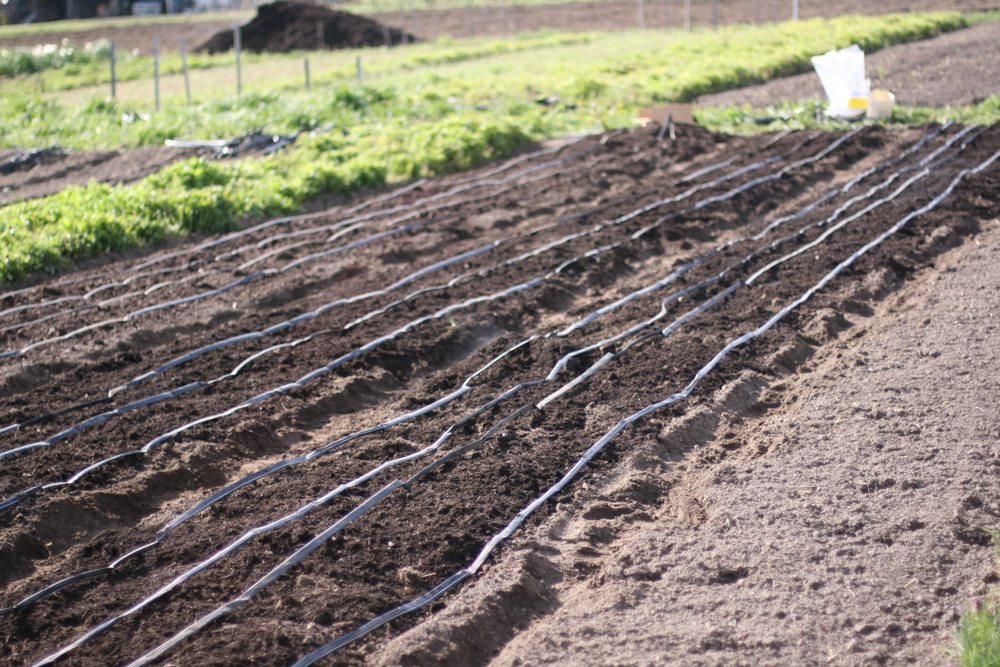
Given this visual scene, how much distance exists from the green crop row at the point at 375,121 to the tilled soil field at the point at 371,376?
0.73 m

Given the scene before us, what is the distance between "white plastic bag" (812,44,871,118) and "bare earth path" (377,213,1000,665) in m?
9.60

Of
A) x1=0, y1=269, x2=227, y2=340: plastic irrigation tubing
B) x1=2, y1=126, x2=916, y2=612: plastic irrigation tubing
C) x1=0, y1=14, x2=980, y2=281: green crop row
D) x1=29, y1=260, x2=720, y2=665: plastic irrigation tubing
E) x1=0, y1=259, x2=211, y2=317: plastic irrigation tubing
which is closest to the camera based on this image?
x1=29, y1=260, x2=720, y2=665: plastic irrigation tubing

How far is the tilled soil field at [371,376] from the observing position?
4.68m

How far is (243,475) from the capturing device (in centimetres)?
594

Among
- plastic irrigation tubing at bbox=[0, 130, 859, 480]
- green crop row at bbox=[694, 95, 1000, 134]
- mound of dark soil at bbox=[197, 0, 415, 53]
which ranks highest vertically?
mound of dark soil at bbox=[197, 0, 415, 53]

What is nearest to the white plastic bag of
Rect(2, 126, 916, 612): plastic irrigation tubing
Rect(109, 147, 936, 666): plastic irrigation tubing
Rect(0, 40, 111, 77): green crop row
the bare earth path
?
Rect(2, 126, 916, 612): plastic irrigation tubing

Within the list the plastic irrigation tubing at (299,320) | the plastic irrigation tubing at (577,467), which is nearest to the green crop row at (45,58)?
the plastic irrigation tubing at (299,320)

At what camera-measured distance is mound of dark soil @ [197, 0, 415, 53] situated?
31.5 meters

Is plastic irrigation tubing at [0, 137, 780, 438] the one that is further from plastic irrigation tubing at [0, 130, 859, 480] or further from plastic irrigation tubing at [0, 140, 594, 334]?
plastic irrigation tubing at [0, 140, 594, 334]

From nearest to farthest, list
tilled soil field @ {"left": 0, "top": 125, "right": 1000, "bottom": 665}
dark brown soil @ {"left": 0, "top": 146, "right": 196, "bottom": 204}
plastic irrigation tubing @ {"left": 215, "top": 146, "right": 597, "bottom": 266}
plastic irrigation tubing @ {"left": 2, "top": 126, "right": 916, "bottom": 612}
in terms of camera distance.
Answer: tilled soil field @ {"left": 0, "top": 125, "right": 1000, "bottom": 665}, plastic irrigation tubing @ {"left": 2, "top": 126, "right": 916, "bottom": 612}, plastic irrigation tubing @ {"left": 215, "top": 146, "right": 597, "bottom": 266}, dark brown soil @ {"left": 0, "top": 146, "right": 196, "bottom": 204}

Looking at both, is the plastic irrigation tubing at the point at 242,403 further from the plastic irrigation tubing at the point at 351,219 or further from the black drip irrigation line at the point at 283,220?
the black drip irrigation line at the point at 283,220

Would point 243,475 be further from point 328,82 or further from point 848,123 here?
point 328,82

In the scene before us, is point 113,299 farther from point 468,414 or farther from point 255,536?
point 255,536

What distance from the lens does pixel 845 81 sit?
15906 mm
